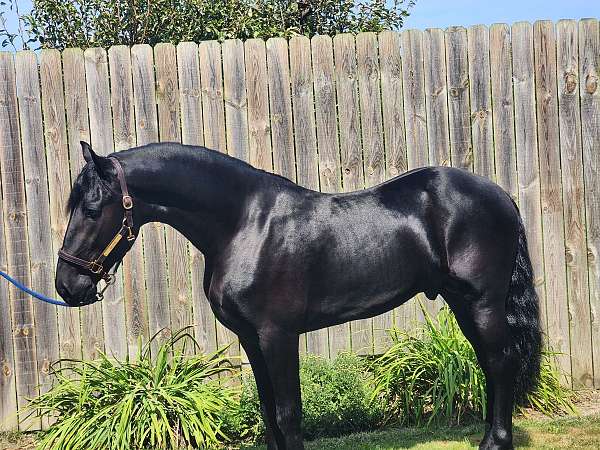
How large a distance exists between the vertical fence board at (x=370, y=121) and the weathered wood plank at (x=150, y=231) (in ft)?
4.75

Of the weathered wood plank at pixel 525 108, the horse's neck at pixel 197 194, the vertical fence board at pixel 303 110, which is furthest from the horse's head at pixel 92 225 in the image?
the weathered wood plank at pixel 525 108

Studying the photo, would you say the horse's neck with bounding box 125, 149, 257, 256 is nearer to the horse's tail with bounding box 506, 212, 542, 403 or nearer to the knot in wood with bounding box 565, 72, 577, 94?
the horse's tail with bounding box 506, 212, 542, 403

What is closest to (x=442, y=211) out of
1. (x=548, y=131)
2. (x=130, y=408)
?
(x=548, y=131)

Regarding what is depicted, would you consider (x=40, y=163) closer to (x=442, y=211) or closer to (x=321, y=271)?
(x=321, y=271)

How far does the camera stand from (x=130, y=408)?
16.2 ft

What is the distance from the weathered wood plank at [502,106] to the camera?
577 cm

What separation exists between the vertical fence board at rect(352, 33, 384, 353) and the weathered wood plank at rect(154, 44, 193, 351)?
135cm

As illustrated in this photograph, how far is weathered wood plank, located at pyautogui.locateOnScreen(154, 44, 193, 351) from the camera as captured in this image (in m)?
5.57

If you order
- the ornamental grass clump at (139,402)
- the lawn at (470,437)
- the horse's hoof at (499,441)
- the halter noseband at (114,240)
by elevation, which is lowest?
the lawn at (470,437)

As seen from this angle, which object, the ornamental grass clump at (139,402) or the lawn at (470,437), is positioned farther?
the ornamental grass clump at (139,402)

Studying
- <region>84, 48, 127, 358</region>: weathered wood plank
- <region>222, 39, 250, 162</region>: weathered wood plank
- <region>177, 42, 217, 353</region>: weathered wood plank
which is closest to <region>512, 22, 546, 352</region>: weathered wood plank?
<region>222, 39, 250, 162</region>: weathered wood plank

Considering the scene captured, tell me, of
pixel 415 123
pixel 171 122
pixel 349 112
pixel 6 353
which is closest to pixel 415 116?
pixel 415 123

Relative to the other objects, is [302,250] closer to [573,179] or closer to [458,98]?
[458,98]

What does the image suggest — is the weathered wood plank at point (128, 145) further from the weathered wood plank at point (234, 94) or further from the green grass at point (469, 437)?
the green grass at point (469, 437)
